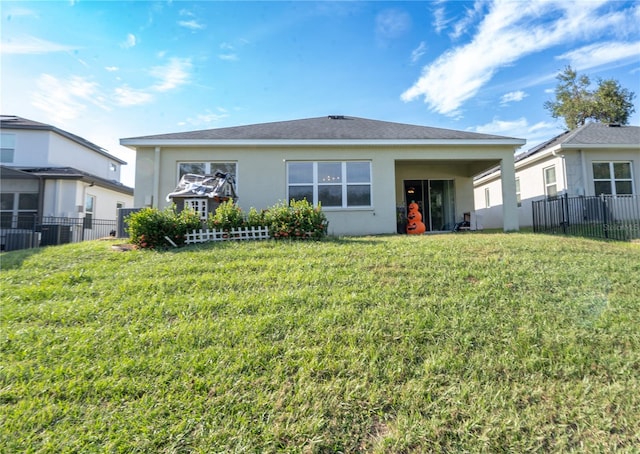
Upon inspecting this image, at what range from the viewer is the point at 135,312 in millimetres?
3904

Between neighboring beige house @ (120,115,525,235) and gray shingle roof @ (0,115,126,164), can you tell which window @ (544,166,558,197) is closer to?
neighboring beige house @ (120,115,525,235)

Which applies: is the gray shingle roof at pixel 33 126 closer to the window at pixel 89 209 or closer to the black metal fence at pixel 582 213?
the window at pixel 89 209

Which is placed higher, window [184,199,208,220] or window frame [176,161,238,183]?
window frame [176,161,238,183]

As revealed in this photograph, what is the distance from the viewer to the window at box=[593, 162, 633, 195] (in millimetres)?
12539

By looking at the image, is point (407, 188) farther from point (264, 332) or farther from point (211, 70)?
point (264, 332)

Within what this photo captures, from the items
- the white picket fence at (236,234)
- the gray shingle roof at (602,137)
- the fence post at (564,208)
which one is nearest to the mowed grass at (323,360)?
the white picket fence at (236,234)

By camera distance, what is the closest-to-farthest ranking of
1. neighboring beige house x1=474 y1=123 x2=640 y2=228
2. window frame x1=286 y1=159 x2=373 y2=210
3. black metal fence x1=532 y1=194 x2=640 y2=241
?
window frame x1=286 y1=159 x2=373 y2=210 < black metal fence x1=532 y1=194 x2=640 y2=241 < neighboring beige house x1=474 y1=123 x2=640 y2=228

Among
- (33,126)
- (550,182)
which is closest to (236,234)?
(550,182)

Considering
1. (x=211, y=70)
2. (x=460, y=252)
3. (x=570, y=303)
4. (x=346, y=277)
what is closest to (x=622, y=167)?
(x=460, y=252)

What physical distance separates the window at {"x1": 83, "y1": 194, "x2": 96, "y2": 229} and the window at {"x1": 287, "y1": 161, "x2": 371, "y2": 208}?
36.2 feet

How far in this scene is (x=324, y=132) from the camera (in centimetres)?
Result: 1127

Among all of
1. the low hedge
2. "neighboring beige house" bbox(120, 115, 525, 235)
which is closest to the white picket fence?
the low hedge

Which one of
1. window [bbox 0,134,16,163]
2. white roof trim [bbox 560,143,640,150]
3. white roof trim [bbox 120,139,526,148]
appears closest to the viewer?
white roof trim [bbox 120,139,526,148]

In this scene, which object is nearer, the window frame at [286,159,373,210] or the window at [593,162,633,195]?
the window frame at [286,159,373,210]
